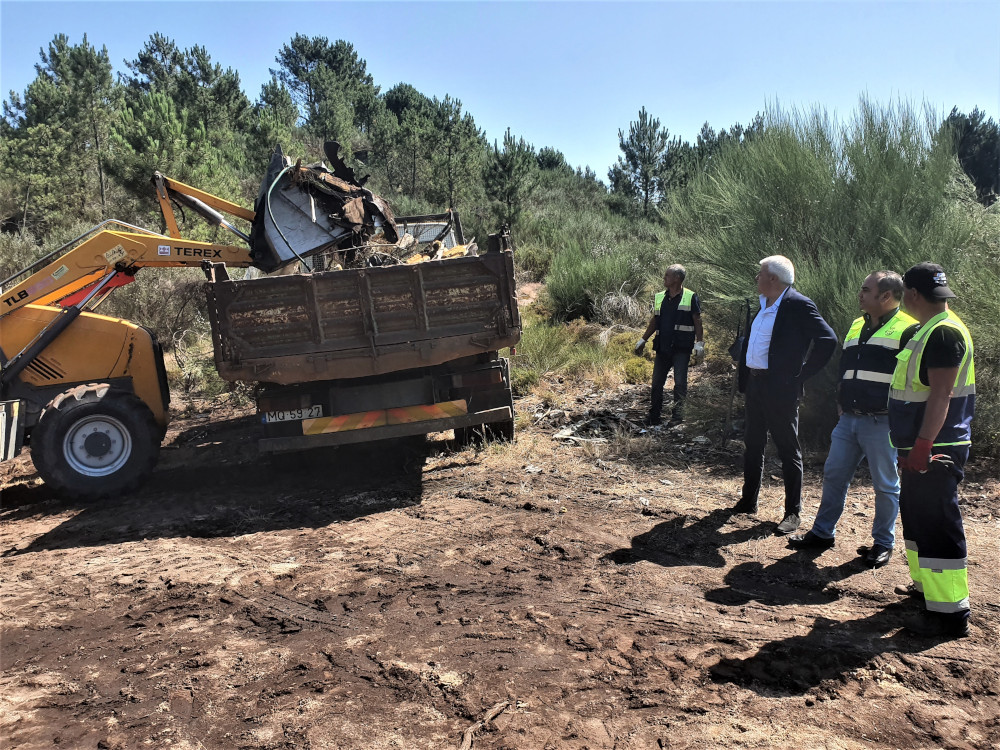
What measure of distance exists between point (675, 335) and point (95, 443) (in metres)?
5.77

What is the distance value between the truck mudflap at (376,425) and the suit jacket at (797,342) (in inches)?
103

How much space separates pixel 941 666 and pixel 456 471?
4.09m

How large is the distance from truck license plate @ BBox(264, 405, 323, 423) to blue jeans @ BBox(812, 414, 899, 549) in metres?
3.98

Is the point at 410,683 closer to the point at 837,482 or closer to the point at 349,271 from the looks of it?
the point at 837,482

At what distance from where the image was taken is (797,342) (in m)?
4.39

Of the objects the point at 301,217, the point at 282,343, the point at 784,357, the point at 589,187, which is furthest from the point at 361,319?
the point at 589,187

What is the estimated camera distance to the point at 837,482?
13.7ft

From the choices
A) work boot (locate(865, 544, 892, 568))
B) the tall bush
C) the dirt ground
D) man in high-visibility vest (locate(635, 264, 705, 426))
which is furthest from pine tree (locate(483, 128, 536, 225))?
work boot (locate(865, 544, 892, 568))

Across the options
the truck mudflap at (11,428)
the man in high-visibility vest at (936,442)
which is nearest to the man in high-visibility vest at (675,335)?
the man in high-visibility vest at (936,442)

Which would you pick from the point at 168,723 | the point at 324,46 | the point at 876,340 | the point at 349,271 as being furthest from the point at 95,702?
the point at 324,46

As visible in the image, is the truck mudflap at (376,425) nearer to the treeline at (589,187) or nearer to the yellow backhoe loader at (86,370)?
the yellow backhoe loader at (86,370)

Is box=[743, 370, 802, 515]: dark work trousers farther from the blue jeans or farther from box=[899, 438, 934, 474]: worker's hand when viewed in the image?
box=[899, 438, 934, 474]: worker's hand

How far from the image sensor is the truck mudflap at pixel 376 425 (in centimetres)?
565

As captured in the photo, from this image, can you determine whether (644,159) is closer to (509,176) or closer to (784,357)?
(509,176)
